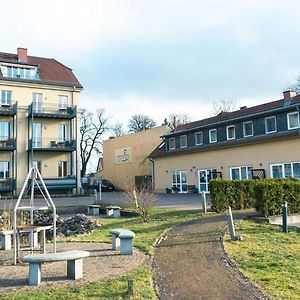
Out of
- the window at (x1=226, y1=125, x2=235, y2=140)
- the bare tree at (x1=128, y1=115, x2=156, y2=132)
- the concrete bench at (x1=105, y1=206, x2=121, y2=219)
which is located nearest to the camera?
the concrete bench at (x1=105, y1=206, x2=121, y2=219)

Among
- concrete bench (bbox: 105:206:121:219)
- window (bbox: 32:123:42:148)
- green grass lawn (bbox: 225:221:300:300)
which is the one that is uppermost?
window (bbox: 32:123:42:148)

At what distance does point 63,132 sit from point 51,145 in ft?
6.74

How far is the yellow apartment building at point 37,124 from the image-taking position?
36.2m

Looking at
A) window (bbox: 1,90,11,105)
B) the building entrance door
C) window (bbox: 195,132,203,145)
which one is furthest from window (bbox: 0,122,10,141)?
the building entrance door

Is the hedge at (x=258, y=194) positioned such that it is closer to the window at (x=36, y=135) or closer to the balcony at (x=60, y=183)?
the balcony at (x=60, y=183)

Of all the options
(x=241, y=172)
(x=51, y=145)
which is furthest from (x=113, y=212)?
(x=51, y=145)

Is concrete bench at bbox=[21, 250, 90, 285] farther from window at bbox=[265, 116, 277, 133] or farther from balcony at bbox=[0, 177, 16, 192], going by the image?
balcony at bbox=[0, 177, 16, 192]

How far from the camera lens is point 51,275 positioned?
7.26 m

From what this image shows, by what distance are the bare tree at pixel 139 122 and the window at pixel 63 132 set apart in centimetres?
3332

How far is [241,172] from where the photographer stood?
29438 millimetres

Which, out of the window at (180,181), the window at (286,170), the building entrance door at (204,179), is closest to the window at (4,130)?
the window at (180,181)

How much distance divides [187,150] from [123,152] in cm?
1681

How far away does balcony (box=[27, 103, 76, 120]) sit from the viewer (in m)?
36.9

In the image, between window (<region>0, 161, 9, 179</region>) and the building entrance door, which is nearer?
the building entrance door
